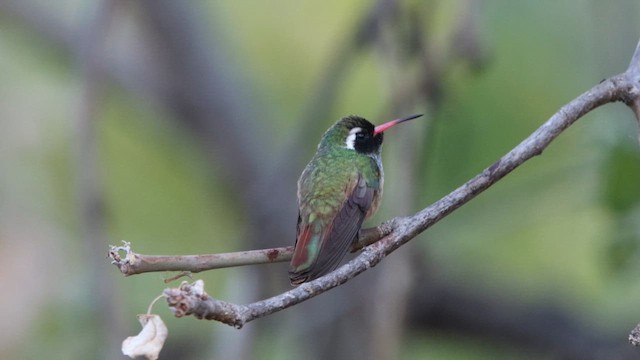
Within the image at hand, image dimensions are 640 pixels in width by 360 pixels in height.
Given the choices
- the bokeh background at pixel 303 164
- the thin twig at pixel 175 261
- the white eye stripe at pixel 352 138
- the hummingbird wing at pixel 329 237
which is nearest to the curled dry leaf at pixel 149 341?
the thin twig at pixel 175 261

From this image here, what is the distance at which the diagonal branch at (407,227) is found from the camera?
1.30 metres

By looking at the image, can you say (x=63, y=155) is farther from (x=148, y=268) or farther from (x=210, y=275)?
(x=148, y=268)

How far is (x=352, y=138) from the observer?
9.29 ft

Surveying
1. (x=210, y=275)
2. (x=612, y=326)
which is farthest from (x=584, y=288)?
(x=210, y=275)

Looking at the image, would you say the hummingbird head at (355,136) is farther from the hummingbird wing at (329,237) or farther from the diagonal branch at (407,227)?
the diagonal branch at (407,227)

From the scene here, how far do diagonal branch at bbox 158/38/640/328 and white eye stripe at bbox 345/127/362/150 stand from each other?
895mm

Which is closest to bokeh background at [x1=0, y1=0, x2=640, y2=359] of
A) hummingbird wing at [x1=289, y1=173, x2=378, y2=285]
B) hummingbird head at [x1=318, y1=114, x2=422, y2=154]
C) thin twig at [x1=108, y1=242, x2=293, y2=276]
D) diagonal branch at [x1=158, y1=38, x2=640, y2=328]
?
hummingbird head at [x1=318, y1=114, x2=422, y2=154]

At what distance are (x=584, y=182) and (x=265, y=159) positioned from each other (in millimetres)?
1683

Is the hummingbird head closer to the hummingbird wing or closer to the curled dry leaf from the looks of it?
the hummingbird wing

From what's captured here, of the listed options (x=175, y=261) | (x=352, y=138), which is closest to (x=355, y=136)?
(x=352, y=138)

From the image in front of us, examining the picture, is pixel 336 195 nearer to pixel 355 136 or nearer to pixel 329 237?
pixel 329 237

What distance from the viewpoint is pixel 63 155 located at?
566 cm

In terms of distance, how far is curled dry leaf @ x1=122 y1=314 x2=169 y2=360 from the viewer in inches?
52.8

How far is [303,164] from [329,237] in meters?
2.80
